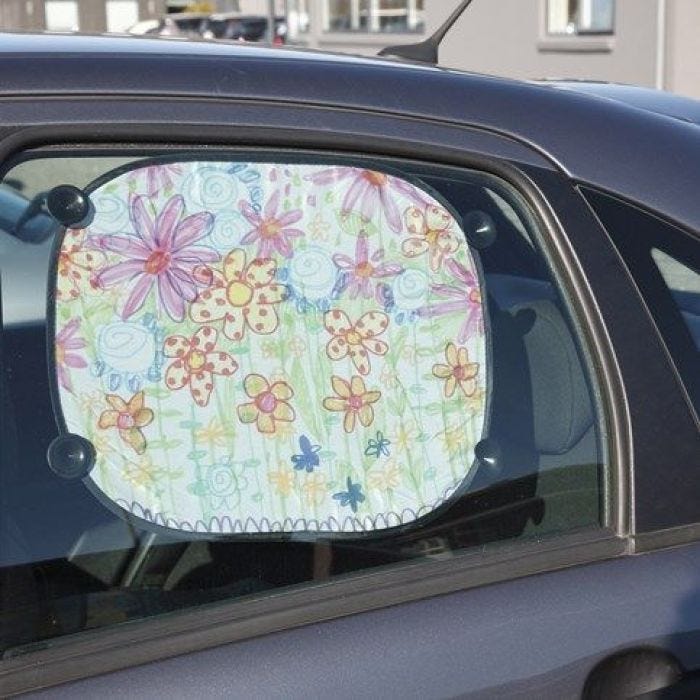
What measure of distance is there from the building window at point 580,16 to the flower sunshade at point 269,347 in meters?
13.5

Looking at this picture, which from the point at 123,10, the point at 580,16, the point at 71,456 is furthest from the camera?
the point at 123,10

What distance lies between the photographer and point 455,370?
1801 millimetres

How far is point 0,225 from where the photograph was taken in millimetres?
1724

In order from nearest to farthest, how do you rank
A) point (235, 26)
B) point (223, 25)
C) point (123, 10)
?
point (235, 26)
point (223, 25)
point (123, 10)

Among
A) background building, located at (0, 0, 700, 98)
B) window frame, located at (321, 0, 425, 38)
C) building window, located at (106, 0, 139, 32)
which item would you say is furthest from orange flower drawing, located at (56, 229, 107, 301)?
building window, located at (106, 0, 139, 32)

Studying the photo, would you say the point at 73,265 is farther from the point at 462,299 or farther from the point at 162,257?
the point at 462,299

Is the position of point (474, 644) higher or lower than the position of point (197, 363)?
lower

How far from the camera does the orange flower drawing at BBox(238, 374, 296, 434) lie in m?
1.70

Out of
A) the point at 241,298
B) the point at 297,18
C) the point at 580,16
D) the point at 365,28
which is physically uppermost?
the point at 241,298

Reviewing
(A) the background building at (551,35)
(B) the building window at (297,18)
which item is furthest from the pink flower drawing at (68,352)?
(B) the building window at (297,18)

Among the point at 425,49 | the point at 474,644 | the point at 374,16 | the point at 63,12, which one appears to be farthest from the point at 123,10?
the point at 474,644

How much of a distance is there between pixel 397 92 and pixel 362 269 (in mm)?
203

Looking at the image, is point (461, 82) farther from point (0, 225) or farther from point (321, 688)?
point (321, 688)

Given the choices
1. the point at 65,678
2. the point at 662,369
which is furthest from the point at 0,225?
the point at 662,369
